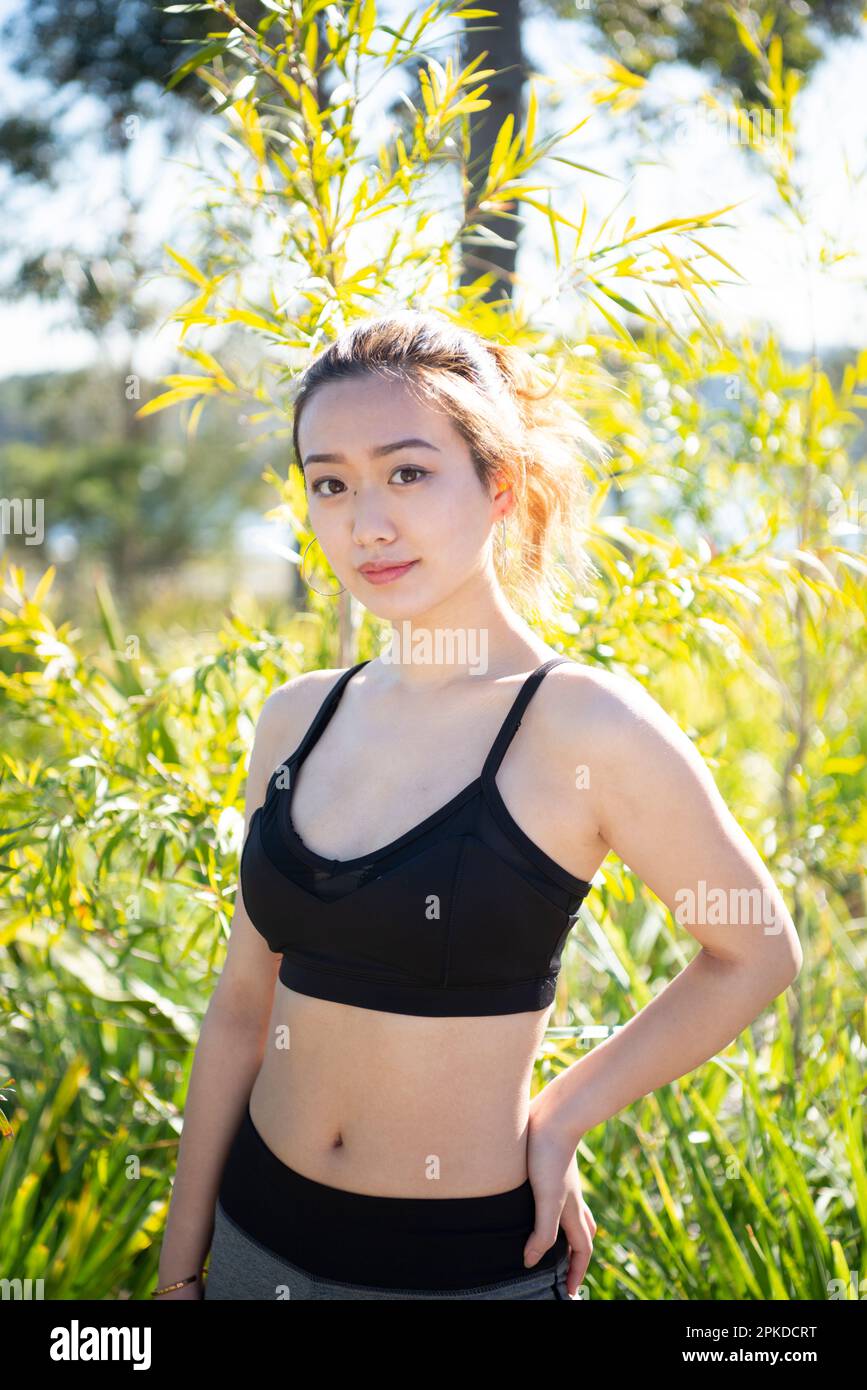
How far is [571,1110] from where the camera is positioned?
1452 mm

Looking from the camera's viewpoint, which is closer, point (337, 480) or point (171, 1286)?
point (337, 480)

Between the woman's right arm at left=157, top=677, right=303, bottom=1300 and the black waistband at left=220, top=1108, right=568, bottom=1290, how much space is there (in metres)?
0.21


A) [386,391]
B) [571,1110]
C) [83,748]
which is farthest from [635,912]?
[386,391]

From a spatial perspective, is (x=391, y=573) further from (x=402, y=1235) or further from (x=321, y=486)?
(x=402, y=1235)

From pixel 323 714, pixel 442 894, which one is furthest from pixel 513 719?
pixel 323 714

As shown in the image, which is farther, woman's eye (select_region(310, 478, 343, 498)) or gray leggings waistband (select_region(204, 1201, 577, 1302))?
woman's eye (select_region(310, 478, 343, 498))

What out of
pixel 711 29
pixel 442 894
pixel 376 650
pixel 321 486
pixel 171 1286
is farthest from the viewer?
pixel 711 29

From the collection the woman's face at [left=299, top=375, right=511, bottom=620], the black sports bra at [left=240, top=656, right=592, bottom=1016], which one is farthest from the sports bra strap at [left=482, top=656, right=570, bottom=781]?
the woman's face at [left=299, top=375, right=511, bottom=620]

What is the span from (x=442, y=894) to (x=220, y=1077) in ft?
1.85

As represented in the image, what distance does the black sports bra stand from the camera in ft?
4.35

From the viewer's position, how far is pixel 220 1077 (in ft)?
5.47

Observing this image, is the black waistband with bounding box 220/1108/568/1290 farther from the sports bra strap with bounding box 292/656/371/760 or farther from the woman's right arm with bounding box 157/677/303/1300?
the sports bra strap with bounding box 292/656/371/760

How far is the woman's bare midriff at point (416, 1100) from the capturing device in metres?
1.39
